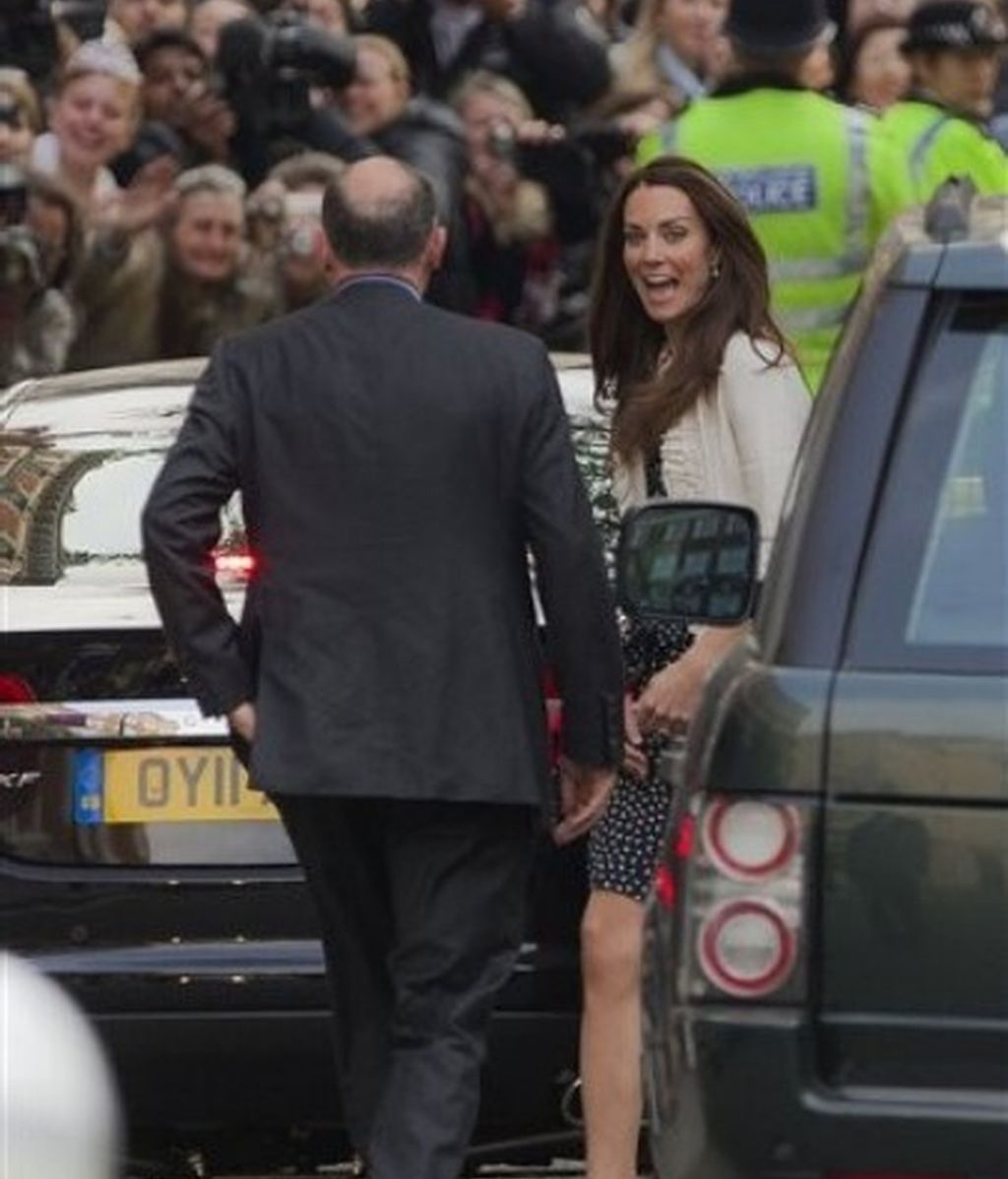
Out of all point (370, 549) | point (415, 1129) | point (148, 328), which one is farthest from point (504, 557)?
point (148, 328)

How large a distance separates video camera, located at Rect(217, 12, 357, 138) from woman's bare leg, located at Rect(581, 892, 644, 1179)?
27.2ft

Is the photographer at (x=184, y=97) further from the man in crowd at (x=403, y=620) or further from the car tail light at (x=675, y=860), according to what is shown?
the car tail light at (x=675, y=860)

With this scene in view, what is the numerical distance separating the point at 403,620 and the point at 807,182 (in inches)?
122

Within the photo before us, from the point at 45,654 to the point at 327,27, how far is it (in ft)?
28.6

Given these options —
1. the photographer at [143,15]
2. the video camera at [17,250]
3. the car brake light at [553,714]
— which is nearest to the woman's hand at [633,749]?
the car brake light at [553,714]

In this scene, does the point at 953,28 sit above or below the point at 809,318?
above

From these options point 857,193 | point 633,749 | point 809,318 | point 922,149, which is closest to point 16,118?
point 922,149

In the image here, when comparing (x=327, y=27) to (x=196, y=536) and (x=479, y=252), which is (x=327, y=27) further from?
(x=196, y=536)

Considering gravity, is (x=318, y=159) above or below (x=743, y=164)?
below

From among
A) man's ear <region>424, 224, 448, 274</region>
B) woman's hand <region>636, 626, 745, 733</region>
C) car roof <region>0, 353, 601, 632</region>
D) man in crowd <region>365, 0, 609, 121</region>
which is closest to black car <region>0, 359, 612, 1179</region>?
car roof <region>0, 353, 601, 632</region>

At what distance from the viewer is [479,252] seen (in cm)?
1712

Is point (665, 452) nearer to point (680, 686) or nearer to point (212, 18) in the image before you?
point (680, 686)

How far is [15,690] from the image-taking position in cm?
898

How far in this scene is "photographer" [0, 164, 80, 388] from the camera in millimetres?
15750
